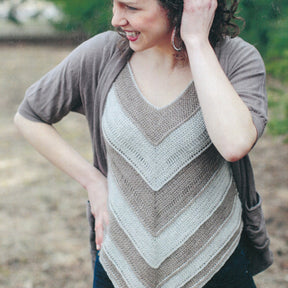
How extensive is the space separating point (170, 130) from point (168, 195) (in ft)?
0.71

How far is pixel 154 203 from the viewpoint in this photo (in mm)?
1652

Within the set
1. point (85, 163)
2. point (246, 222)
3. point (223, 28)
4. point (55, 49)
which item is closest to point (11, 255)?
point (85, 163)

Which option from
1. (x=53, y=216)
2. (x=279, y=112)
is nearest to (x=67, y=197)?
(x=53, y=216)

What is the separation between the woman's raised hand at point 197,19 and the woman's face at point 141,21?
0.25 ft

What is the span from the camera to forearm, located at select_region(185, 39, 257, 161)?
1.52 meters

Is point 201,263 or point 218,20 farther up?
point 218,20

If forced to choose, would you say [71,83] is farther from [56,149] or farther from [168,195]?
[168,195]

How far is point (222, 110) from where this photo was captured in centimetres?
152

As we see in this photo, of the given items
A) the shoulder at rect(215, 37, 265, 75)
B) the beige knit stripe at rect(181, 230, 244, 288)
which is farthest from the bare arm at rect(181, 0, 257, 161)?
the beige knit stripe at rect(181, 230, 244, 288)

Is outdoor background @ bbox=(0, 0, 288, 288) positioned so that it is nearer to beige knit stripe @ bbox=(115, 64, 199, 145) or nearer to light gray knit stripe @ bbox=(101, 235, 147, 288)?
beige knit stripe @ bbox=(115, 64, 199, 145)

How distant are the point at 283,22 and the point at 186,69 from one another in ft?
10.8

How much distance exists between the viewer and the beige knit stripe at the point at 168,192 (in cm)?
164

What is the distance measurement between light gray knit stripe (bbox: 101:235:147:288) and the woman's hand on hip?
5cm

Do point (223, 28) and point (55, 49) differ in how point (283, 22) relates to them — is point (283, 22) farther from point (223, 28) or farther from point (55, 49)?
point (55, 49)
